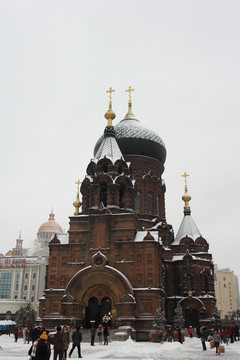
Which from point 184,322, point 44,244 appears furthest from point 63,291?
point 44,244

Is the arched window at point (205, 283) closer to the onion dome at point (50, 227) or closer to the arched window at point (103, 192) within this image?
the arched window at point (103, 192)

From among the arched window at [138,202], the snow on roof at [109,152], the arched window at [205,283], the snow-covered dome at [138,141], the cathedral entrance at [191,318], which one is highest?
the snow-covered dome at [138,141]

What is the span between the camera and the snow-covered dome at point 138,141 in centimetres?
3922

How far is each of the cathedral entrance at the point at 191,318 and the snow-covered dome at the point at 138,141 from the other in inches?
592

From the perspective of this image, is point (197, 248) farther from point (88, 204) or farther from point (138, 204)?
point (88, 204)

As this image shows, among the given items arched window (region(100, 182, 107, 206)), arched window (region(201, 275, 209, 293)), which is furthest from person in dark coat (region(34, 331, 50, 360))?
arched window (region(201, 275, 209, 293))

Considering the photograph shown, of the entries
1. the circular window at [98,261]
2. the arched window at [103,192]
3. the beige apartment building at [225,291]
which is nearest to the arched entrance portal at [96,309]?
the circular window at [98,261]

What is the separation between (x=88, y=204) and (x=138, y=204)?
622 centimetres

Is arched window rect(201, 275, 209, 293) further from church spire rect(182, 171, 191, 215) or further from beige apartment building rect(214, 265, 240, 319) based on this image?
beige apartment building rect(214, 265, 240, 319)

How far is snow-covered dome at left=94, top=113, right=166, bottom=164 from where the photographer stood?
39.2 meters

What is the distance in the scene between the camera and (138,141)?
39219mm

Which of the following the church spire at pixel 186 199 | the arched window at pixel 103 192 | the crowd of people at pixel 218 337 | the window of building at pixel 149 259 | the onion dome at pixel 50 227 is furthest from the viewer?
the onion dome at pixel 50 227

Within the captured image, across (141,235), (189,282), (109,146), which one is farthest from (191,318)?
(109,146)

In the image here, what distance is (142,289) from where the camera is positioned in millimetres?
27328
